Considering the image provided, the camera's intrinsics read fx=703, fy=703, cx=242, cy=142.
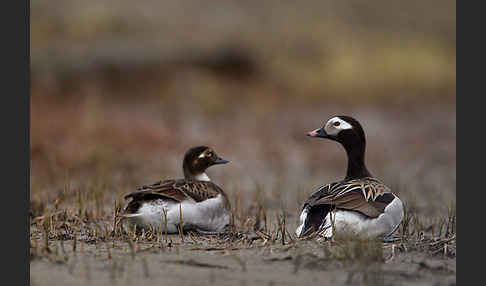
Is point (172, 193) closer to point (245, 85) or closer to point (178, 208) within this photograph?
point (178, 208)

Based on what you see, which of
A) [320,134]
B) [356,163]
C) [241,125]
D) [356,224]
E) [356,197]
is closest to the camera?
[356,224]

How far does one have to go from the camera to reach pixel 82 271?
490 cm

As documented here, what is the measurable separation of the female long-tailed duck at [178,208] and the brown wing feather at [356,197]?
3.51 feet

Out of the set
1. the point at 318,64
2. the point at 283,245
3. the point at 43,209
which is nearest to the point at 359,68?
the point at 318,64

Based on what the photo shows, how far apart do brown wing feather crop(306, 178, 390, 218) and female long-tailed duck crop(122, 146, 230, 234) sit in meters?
1.07

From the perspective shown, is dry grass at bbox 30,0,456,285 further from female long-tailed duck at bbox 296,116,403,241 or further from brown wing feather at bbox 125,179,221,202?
brown wing feather at bbox 125,179,221,202

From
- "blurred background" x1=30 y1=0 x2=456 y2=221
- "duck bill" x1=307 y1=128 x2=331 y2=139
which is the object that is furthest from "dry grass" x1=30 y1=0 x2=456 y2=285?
"duck bill" x1=307 y1=128 x2=331 y2=139

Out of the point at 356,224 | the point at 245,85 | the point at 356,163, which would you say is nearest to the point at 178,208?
the point at 356,224

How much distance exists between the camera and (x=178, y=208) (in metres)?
6.67

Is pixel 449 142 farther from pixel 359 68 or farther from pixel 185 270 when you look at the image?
pixel 185 270

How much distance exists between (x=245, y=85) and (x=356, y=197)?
14185mm

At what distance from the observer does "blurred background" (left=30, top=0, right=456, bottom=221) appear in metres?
13.5

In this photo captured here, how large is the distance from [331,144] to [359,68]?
5.47 m

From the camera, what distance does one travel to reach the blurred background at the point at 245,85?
13461 mm
